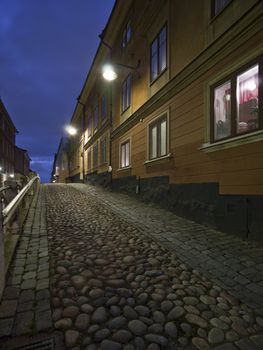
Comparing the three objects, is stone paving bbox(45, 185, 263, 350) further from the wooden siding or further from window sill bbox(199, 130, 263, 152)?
window sill bbox(199, 130, 263, 152)

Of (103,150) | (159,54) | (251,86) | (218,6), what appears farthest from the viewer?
(103,150)

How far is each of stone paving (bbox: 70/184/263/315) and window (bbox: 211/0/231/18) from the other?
5066 millimetres

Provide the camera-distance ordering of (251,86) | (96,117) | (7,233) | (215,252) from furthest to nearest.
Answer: (96,117) → (251,86) → (7,233) → (215,252)

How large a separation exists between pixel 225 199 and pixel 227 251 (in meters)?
1.37

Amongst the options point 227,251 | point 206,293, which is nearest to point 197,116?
point 227,251

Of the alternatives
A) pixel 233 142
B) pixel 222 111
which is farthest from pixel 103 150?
pixel 233 142

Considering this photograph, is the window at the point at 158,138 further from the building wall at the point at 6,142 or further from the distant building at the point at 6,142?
the building wall at the point at 6,142

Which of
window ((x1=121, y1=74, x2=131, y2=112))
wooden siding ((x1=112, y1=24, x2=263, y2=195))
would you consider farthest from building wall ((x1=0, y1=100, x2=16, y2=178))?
wooden siding ((x1=112, y1=24, x2=263, y2=195))

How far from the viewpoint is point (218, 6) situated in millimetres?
6207

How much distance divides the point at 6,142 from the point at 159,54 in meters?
37.4

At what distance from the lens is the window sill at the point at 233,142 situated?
4.85m

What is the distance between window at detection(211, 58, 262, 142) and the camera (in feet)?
16.8

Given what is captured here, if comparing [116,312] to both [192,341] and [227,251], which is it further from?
[227,251]

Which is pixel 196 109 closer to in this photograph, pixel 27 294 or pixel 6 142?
pixel 27 294
